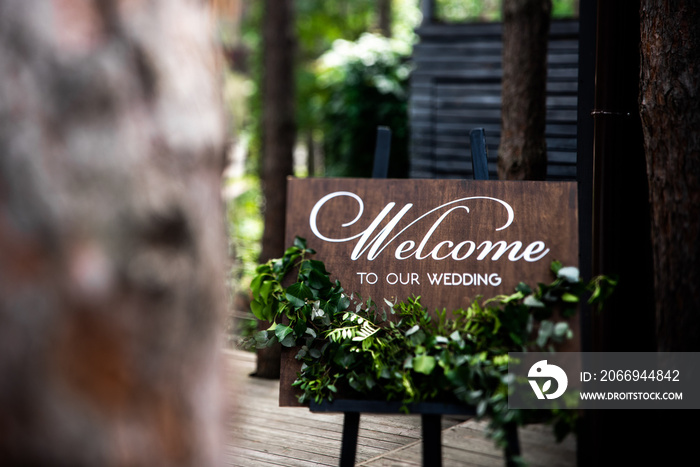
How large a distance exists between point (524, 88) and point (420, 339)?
7.64ft

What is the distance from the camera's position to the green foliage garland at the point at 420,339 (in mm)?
2086

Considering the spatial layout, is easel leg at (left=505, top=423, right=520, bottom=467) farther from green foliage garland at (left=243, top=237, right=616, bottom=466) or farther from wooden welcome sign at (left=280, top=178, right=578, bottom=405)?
wooden welcome sign at (left=280, top=178, right=578, bottom=405)

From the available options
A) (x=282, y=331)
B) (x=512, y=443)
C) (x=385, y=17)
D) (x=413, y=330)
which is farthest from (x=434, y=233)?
(x=385, y=17)

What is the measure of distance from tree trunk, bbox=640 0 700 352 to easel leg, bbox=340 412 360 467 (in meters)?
1.03

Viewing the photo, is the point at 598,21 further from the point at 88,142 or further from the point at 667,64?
the point at 88,142

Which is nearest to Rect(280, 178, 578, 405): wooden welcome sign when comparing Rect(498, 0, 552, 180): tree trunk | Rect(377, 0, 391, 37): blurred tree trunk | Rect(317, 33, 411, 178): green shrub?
Rect(498, 0, 552, 180): tree trunk

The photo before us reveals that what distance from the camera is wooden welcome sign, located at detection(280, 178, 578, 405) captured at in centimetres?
233

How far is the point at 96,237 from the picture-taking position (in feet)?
4.51

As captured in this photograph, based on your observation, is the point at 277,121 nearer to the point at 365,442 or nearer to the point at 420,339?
the point at 365,442

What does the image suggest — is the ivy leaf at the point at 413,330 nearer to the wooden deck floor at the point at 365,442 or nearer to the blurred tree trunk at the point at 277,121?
the wooden deck floor at the point at 365,442

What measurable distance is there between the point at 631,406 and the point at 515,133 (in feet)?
6.75

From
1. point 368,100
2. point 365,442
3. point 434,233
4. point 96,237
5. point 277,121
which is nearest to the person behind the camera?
point 96,237

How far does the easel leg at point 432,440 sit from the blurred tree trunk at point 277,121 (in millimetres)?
3639

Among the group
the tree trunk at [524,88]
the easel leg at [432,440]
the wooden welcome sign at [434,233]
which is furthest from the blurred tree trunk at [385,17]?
the easel leg at [432,440]
